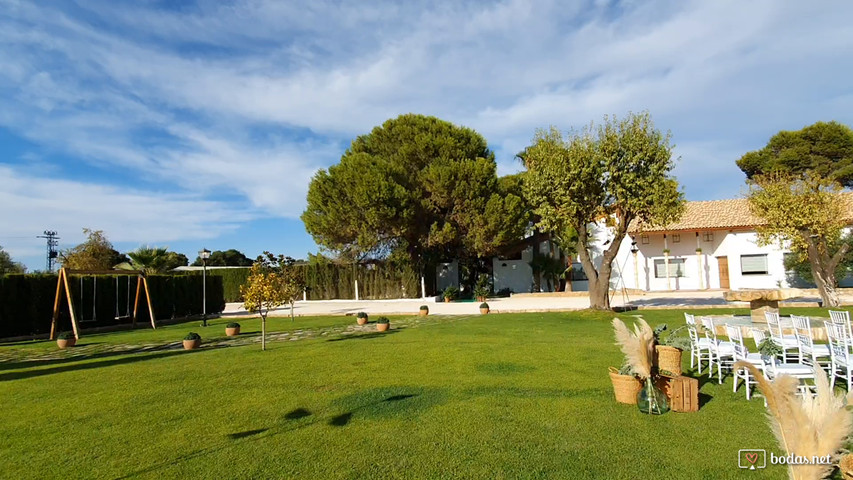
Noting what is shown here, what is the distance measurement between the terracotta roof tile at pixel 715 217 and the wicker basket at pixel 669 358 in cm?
2443

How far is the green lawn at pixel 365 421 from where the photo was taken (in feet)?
14.1

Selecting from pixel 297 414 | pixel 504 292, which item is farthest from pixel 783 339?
pixel 504 292

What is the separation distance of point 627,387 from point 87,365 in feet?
34.0

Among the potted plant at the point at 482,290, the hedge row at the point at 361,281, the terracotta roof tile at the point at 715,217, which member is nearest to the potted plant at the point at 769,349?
the potted plant at the point at 482,290

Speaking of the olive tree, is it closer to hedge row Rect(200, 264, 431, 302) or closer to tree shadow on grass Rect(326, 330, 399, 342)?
tree shadow on grass Rect(326, 330, 399, 342)

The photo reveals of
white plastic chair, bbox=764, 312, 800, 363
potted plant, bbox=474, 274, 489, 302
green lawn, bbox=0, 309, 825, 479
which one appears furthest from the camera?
potted plant, bbox=474, 274, 489, 302

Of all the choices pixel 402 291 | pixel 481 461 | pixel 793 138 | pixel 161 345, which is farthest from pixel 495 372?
pixel 793 138

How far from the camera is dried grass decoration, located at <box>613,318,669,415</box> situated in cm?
541

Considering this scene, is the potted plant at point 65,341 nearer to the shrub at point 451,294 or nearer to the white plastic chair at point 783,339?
the white plastic chair at point 783,339

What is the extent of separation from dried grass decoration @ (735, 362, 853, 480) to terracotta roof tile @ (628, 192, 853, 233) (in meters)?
29.3

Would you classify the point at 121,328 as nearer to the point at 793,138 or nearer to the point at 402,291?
the point at 402,291

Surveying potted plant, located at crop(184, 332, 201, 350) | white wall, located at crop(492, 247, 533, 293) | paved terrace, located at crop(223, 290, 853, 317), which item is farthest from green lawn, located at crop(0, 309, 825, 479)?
white wall, located at crop(492, 247, 533, 293)

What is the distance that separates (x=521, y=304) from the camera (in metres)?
24.1

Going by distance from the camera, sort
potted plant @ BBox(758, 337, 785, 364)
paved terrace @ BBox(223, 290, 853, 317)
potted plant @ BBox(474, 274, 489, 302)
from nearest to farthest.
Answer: potted plant @ BBox(758, 337, 785, 364), paved terrace @ BBox(223, 290, 853, 317), potted plant @ BBox(474, 274, 489, 302)
